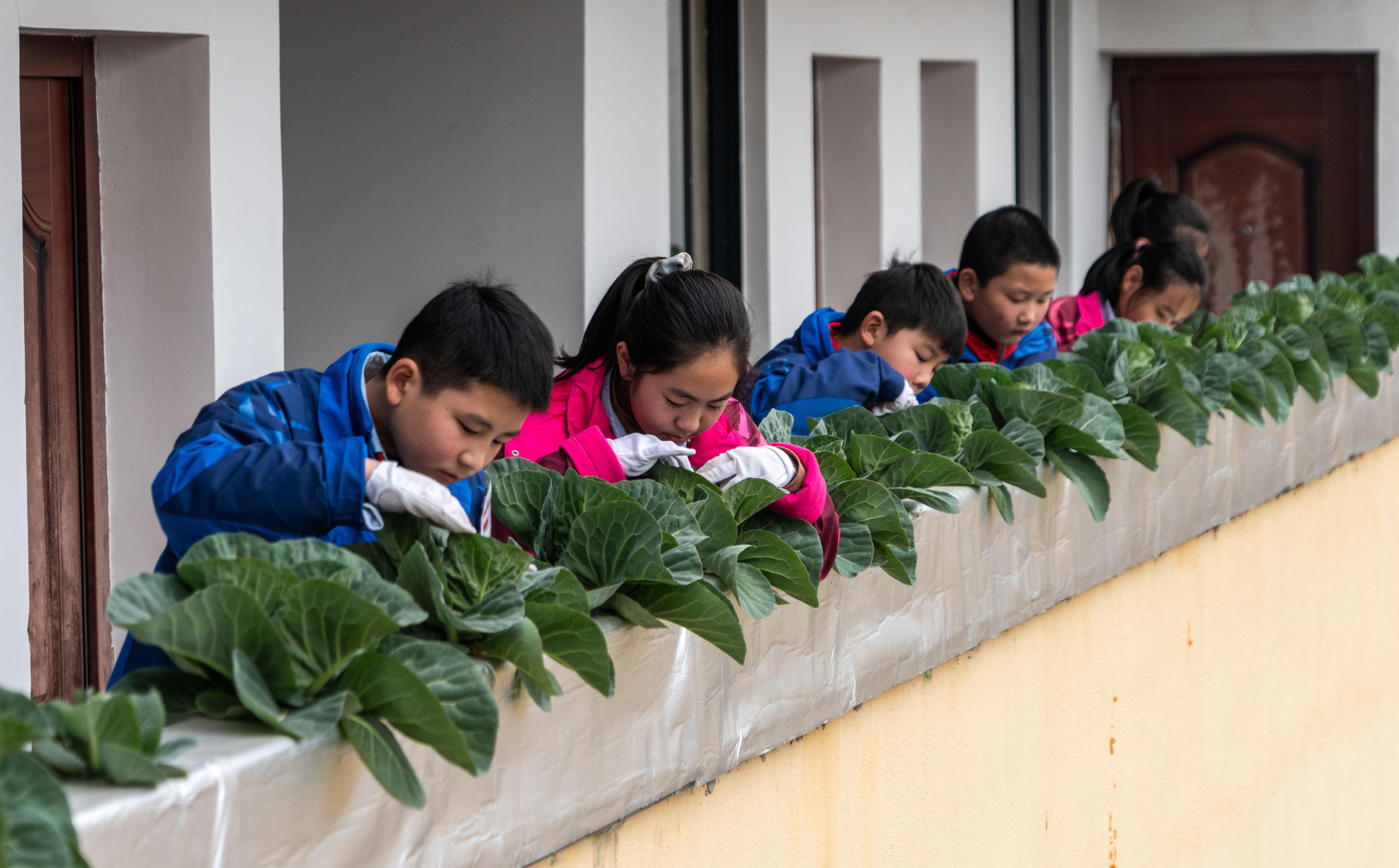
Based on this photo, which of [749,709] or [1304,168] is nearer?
[749,709]

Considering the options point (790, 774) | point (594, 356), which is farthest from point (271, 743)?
point (594, 356)

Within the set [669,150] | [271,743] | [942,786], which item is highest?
[669,150]

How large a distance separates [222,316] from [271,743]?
1648 millimetres

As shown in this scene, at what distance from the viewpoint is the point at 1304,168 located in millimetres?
8148

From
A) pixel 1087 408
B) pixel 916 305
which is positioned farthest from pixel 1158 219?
pixel 1087 408

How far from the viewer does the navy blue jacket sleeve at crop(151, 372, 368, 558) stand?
1.53 m

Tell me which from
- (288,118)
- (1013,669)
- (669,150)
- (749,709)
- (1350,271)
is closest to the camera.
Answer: (749,709)

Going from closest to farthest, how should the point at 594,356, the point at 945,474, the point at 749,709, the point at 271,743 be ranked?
the point at 271,743 < the point at 749,709 < the point at 945,474 < the point at 594,356

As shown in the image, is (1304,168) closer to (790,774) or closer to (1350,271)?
(1350,271)

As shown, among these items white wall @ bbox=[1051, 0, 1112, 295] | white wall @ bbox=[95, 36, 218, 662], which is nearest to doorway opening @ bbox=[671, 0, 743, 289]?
white wall @ bbox=[95, 36, 218, 662]

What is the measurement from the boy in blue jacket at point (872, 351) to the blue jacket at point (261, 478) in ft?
3.49

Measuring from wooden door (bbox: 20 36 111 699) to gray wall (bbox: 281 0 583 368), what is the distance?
133 centimetres

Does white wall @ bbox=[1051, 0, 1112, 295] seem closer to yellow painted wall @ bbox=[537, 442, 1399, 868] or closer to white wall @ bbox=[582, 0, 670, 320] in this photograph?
yellow painted wall @ bbox=[537, 442, 1399, 868]

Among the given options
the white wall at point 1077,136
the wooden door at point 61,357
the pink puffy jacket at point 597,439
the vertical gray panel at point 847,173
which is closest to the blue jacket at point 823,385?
the pink puffy jacket at point 597,439
